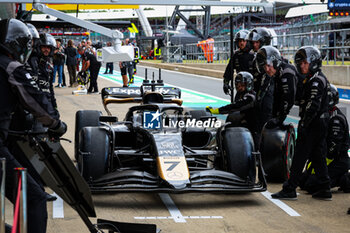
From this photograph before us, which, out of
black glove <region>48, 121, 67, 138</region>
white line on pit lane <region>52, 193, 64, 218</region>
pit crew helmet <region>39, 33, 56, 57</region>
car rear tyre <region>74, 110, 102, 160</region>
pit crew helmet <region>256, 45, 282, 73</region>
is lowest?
white line on pit lane <region>52, 193, 64, 218</region>

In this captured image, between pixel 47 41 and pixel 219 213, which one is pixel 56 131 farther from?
pixel 47 41

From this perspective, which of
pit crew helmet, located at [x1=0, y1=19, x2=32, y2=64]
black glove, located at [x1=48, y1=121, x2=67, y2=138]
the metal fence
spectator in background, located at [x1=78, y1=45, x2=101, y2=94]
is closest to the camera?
pit crew helmet, located at [x1=0, y1=19, x2=32, y2=64]

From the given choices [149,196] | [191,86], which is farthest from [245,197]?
[191,86]

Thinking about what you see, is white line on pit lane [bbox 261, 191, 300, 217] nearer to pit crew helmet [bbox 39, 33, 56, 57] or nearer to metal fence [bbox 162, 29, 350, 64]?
pit crew helmet [bbox 39, 33, 56, 57]

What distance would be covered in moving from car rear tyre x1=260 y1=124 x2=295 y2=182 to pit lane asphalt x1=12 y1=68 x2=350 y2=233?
196 millimetres

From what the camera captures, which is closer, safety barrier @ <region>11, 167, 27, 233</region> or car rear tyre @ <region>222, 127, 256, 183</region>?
safety barrier @ <region>11, 167, 27, 233</region>

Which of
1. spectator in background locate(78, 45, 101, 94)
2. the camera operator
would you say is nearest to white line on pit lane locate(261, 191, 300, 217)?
the camera operator

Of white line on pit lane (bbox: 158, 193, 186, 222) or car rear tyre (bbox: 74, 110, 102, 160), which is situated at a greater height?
car rear tyre (bbox: 74, 110, 102, 160)

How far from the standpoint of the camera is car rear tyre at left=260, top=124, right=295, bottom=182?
26.7ft

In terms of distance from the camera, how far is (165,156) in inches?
285

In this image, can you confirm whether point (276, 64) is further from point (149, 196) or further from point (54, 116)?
point (54, 116)

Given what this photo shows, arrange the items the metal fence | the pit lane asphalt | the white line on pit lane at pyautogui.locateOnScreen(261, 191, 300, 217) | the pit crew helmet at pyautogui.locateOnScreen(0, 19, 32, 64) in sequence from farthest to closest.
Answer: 1. the metal fence
2. the white line on pit lane at pyautogui.locateOnScreen(261, 191, 300, 217)
3. the pit lane asphalt
4. the pit crew helmet at pyautogui.locateOnScreen(0, 19, 32, 64)

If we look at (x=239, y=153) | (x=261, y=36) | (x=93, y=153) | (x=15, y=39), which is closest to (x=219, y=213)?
(x=239, y=153)

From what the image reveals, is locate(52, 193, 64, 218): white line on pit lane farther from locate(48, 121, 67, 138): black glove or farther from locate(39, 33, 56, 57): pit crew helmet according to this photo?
locate(39, 33, 56, 57): pit crew helmet
